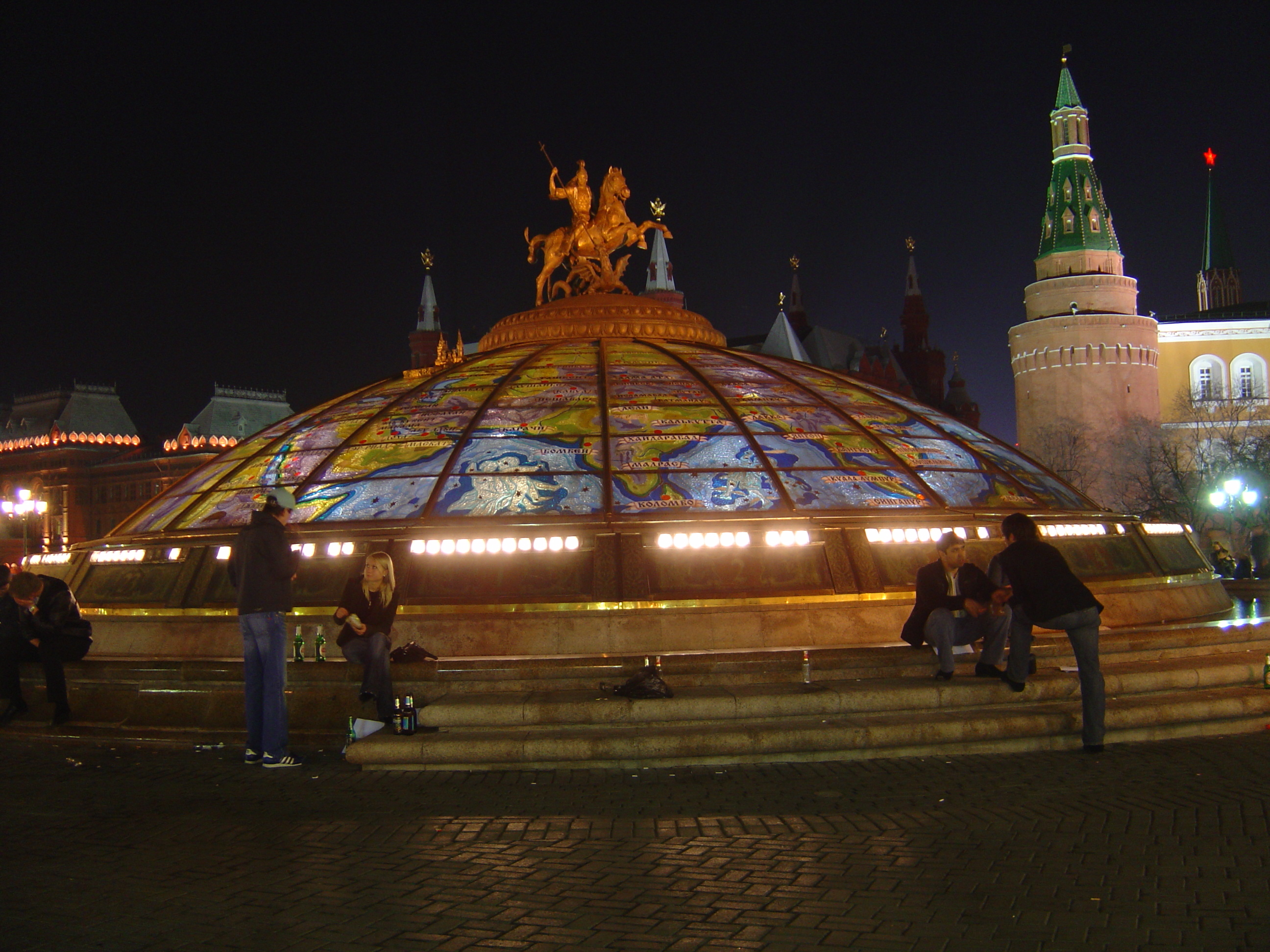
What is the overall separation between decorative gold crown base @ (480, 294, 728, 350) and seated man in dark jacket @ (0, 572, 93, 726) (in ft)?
29.7

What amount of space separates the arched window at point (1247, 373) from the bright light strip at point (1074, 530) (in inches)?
2809

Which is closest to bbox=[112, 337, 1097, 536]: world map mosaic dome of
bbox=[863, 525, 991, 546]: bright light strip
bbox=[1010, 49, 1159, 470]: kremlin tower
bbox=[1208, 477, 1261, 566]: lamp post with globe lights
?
bbox=[863, 525, 991, 546]: bright light strip

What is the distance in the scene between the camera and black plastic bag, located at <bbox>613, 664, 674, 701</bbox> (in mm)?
8148

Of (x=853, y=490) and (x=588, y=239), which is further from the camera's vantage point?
(x=588, y=239)

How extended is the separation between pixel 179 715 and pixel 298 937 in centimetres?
515

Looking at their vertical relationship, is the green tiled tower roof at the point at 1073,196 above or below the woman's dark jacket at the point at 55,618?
above

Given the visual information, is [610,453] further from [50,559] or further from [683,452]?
[50,559]

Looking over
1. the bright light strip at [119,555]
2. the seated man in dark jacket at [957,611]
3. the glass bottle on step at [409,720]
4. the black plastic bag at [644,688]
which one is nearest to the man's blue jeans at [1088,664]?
the seated man in dark jacket at [957,611]

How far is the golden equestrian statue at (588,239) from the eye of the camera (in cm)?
1683

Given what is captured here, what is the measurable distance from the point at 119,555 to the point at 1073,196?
245 ft

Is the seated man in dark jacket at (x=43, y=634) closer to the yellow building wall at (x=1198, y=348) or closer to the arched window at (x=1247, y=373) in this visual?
the yellow building wall at (x=1198, y=348)

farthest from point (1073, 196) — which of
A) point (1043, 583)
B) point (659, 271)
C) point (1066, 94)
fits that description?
point (1043, 583)

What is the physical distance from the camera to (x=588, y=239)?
17234 millimetres

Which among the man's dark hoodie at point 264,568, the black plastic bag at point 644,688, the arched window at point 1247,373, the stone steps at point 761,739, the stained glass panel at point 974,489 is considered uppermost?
the arched window at point 1247,373
